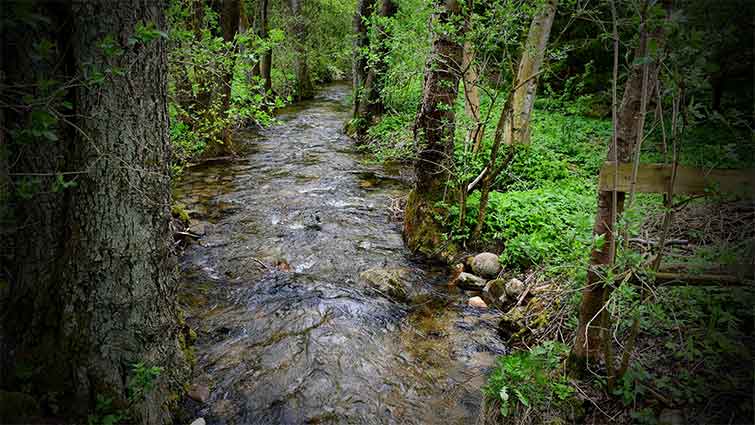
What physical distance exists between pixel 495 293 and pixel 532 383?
2065mm

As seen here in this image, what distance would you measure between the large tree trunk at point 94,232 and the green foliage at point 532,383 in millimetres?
2657

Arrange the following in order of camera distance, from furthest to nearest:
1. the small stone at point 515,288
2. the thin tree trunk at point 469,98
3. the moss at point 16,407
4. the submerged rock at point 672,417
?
the thin tree trunk at point 469,98, the small stone at point 515,288, the submerged rock at point 672,417, the moss at point 16,407

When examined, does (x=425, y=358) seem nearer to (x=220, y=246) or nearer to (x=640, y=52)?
(x=640, y=52)

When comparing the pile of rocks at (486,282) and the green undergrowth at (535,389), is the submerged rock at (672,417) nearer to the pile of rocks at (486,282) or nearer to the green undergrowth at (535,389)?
the green undergrowth at (535,389)

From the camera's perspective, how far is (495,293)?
523 cm

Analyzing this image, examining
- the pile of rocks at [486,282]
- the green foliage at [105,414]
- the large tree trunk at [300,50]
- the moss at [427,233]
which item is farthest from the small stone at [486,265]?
the large tree trunk at [300,50]

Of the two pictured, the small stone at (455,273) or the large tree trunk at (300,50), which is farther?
the large tree trunk at (300,50)

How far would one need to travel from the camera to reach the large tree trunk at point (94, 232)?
8.49ft

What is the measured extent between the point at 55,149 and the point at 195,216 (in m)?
5.12

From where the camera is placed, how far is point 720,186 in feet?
8.59

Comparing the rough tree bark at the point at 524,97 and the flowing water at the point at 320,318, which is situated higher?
the rough tree bark at the point at 524,97

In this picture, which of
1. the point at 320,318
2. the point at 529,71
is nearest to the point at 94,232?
the point at 320,318

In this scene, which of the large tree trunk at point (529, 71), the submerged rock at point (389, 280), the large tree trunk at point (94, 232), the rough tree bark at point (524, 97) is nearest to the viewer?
the large tree trunk at point (94, 232)

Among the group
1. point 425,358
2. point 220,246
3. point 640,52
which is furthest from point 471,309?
point 220,246
